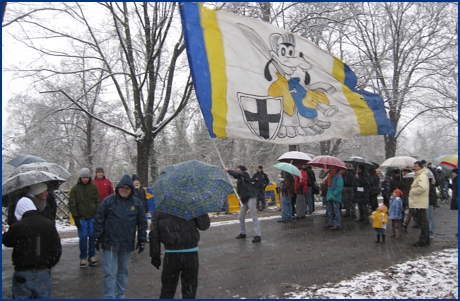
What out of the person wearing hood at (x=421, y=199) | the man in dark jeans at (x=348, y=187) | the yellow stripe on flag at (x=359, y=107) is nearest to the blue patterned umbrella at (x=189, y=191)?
the yellow stripe on flag at (x=359, y=107)

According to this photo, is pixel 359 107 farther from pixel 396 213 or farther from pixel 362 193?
pixel 362 193

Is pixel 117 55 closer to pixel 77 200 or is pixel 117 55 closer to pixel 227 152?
pixel 77 200

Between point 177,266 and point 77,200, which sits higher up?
point 77,200

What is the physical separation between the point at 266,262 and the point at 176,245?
11.4ft

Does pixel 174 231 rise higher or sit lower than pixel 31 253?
higher

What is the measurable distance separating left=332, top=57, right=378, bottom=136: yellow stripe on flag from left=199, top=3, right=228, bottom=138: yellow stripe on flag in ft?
8.07

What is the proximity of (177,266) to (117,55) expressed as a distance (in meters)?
17.2

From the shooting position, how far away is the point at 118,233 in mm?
5473

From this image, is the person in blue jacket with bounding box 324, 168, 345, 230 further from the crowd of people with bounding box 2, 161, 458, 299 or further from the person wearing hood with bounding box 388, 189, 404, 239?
the crowd of people with bounding box 2, 161, 458, 299

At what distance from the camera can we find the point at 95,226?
551 cm

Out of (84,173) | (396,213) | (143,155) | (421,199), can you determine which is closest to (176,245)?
(84,173)

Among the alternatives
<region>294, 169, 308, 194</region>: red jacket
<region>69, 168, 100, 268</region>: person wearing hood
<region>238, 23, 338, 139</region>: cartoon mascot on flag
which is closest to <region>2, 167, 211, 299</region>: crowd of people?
<region>69, 168, 100, 268</region>: person wearing hood

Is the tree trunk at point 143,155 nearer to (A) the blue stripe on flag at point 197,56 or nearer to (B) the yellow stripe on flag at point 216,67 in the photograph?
(B) the yellow stripe on flag at point 216,67

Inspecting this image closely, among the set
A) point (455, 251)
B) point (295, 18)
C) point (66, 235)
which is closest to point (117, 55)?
point (295, 18)
